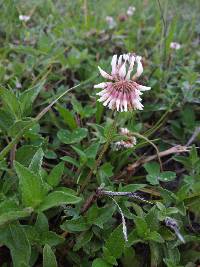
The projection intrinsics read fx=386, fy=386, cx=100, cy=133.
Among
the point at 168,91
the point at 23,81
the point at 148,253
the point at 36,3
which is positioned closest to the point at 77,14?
the point at 36,3

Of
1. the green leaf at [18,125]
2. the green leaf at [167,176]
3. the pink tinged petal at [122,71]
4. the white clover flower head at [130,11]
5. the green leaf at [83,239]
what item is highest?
the pink tinged petal at [122,71]

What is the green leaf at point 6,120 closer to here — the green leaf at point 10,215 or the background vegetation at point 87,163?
the background vegetation at point 87,163

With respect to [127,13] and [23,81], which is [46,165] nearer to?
[23,81]

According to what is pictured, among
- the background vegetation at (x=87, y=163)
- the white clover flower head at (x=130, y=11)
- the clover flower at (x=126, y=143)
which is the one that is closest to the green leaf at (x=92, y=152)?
the background vegetation at (x=87, y=163)

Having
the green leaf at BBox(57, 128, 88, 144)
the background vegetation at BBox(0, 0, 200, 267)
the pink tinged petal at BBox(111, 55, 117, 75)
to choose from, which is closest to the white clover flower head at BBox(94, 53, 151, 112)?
the pink tinged petal at BBox(111, 55, 117, 75)

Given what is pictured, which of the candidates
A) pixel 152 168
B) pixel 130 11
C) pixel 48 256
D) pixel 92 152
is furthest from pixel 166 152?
pixel 130 11
